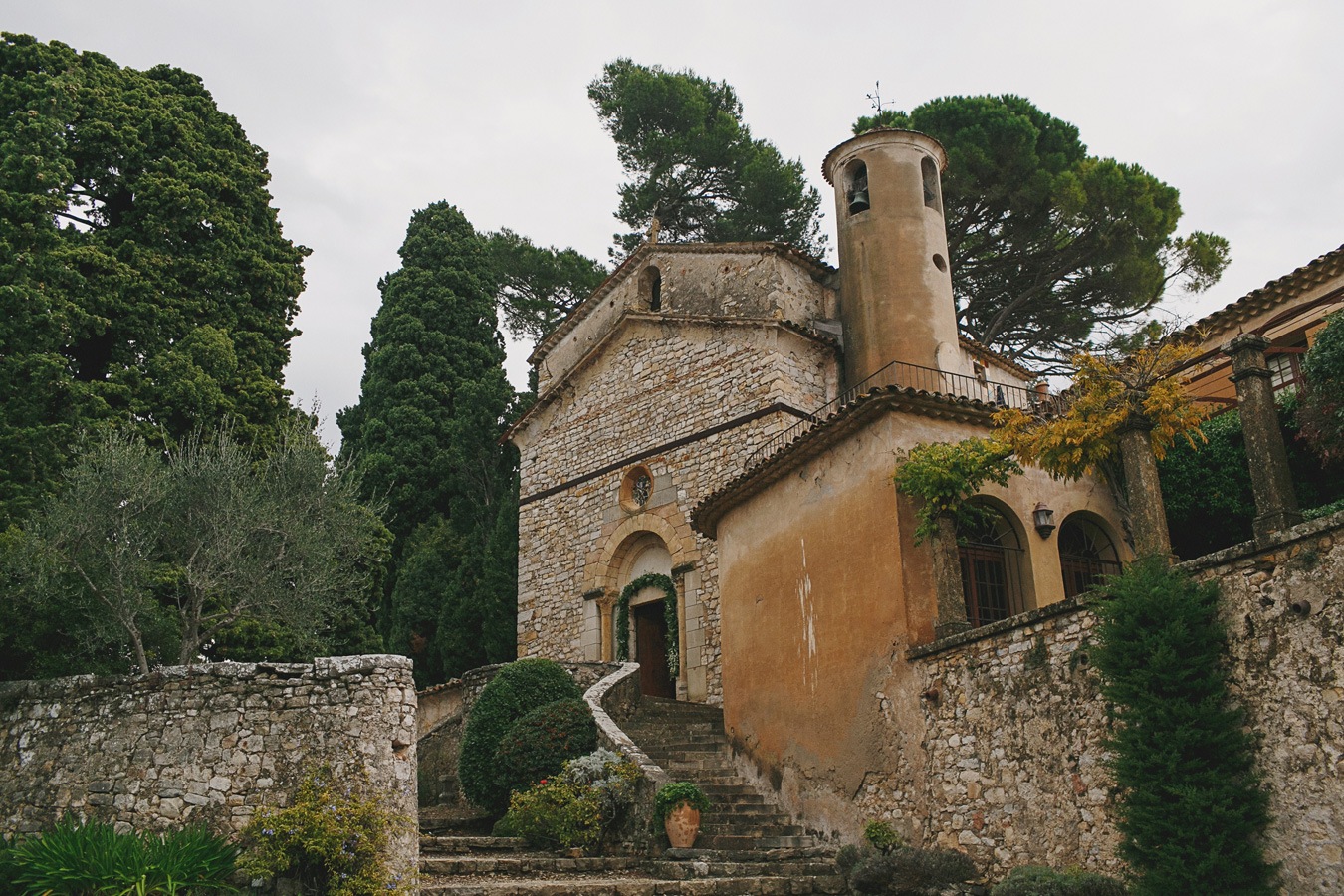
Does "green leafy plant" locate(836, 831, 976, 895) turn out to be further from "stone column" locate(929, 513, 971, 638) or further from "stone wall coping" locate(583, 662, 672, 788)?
"stone wall coping" locate(583, 662, 672, 788)

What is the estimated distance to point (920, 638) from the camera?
11.7 m

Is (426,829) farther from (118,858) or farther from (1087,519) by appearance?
(1087,519)

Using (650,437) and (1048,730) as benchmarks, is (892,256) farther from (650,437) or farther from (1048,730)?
(1048,730)

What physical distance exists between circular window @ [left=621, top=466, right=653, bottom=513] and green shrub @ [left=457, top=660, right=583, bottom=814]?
19.0 ft

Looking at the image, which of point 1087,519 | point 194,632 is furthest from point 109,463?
point 1087,519

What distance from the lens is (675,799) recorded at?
11875mm

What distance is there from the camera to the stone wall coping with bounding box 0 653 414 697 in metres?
8.25

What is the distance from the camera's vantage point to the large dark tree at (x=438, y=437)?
26.5m

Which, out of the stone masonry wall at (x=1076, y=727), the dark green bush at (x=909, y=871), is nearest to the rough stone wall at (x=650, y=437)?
the stone masonry wall at (x=1076, y=727)

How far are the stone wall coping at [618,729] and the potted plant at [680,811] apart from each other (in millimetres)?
375

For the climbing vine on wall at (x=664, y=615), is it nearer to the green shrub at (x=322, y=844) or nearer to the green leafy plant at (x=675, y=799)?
the green leafy plant at (x=675, y=799)

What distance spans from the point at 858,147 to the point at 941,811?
14402 mm

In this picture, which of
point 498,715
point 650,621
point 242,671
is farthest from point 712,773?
point 242,671

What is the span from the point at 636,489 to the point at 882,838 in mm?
12502
